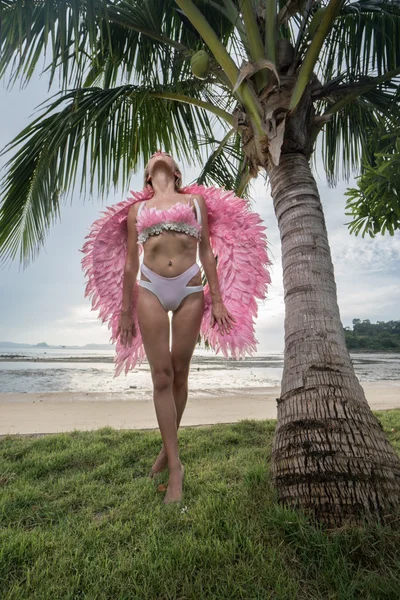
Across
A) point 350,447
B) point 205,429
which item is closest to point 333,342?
point 350,447

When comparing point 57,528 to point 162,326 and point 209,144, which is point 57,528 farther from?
point 209,144

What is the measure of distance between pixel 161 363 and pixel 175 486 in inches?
26.9

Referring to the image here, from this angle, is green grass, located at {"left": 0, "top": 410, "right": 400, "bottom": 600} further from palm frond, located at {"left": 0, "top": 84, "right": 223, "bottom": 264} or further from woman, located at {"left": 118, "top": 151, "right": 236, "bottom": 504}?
palm frond, located at {"left": 0, "top": 84, "right": 223, "bottom": 264}

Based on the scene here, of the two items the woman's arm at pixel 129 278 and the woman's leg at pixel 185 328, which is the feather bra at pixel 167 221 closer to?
the woman's arm at pixel 129 278

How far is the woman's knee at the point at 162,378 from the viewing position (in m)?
2.30

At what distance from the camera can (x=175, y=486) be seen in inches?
83.0

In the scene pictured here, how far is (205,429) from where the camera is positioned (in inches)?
146

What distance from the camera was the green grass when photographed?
1.32m

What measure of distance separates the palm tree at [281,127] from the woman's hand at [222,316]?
0.40 m

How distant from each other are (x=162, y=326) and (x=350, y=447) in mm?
1198

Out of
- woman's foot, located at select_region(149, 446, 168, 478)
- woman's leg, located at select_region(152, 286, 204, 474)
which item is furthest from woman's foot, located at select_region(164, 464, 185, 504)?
woman's leg, located at select_region(152, 286, 204, 474)

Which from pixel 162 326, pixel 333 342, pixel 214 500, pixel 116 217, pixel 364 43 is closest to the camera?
pixel 214 500

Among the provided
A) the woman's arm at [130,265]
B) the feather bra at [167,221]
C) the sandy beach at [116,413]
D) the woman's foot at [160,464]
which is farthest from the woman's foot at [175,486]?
the sandy beach at [116,413]

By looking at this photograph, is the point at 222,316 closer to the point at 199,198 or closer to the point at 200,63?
the point at 199,198
